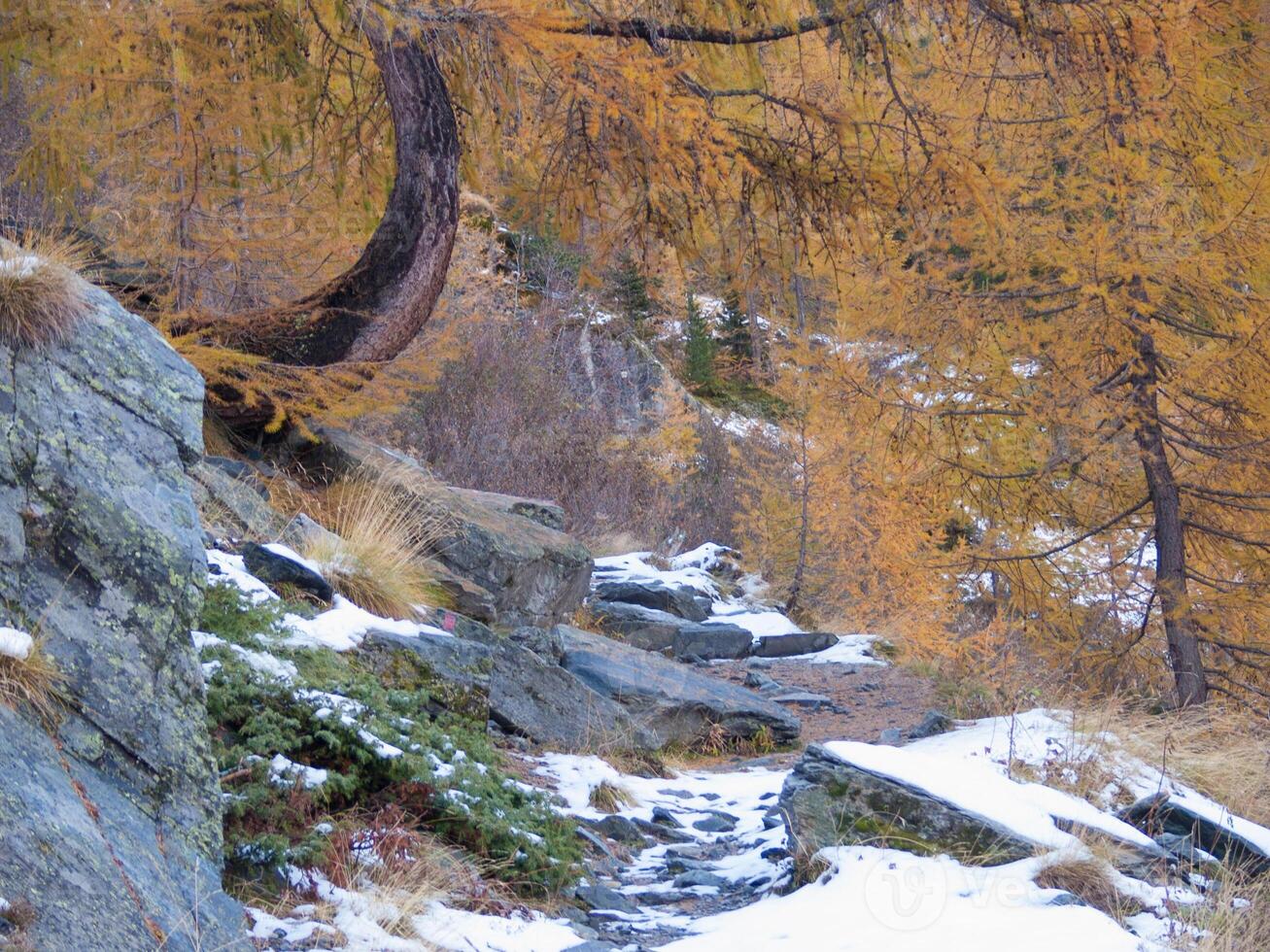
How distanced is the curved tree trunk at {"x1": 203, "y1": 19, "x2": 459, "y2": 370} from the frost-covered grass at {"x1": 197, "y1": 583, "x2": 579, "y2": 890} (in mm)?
2863

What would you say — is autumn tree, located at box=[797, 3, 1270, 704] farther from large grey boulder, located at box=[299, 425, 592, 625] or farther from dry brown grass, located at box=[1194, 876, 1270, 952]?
dry brown grass, located at box=[1194, 876, 1270, 952]

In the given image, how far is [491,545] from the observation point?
26.2 ft

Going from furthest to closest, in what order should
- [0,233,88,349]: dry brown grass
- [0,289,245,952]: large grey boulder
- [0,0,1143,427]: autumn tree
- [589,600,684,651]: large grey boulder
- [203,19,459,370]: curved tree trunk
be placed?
[589,600,684,651]: large grey boulder
[203,19,459,370]: curved tree trunk
[0,0,1143,427]: autumn tree
[0,233,88,349]: dry brown grass
[0,289,245,952]: large grey boulder

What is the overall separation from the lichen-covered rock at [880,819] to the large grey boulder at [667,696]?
97.6 inches

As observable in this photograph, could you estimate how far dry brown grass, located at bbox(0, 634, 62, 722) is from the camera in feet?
8.35

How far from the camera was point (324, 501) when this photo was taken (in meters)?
7.38

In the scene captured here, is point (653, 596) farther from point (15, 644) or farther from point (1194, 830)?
point (15, 644)

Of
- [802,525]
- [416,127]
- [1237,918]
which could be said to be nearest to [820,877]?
[1237,918]

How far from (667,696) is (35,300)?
5.02m

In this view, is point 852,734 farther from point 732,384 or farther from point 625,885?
point 732,384

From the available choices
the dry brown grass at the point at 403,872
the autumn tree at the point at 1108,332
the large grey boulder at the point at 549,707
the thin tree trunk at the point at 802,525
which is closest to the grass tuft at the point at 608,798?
the large grey boulder at the point at 549,707

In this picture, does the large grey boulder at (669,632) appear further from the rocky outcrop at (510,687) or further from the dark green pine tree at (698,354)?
the dark green pine tree at (698,354)

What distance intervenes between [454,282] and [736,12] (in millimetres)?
10674

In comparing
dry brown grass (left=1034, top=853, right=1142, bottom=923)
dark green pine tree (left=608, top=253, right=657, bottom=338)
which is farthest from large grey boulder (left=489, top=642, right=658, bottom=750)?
dark green pine tree (left=608, top=253, right=657, bottom=338)
